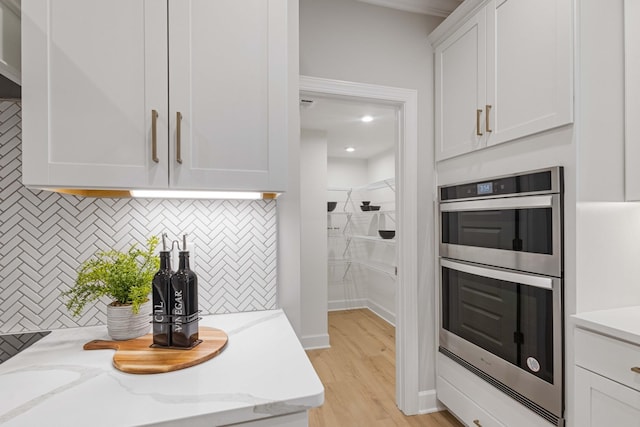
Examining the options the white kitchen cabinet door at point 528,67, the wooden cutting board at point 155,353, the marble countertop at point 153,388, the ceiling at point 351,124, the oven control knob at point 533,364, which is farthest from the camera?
the ceiling at point 351,124

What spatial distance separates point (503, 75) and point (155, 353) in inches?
76.0

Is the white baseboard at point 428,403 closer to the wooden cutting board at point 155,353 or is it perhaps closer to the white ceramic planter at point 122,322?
the wooden cutting board at point 155,353

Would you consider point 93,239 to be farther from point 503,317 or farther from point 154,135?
point 503,317

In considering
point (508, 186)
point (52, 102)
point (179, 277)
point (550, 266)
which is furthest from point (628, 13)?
point (52, 102)

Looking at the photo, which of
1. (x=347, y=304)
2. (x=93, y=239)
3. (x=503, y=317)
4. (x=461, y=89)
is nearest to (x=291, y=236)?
(x=93, y=239)

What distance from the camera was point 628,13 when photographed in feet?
4.49

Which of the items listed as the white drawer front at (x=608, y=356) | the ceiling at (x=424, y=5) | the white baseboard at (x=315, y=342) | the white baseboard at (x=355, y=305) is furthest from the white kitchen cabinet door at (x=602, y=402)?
the white baseboard at (x=355, y=305)

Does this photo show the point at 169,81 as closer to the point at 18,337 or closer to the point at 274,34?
the point at 274,34

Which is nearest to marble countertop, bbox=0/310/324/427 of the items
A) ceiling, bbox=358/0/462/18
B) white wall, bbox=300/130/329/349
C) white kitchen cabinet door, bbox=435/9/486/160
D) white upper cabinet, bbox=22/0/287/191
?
white upper cabinet, bbox=22/0/287/191

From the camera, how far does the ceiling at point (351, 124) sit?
3047 mm

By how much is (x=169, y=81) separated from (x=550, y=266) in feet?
5.39

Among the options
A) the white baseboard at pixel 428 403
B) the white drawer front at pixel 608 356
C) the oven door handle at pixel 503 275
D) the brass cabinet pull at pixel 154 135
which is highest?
the brass cabinet pull at pixel 154 135

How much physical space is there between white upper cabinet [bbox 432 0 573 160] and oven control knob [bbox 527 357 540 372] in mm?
1041

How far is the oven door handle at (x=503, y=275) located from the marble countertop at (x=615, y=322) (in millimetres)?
161
